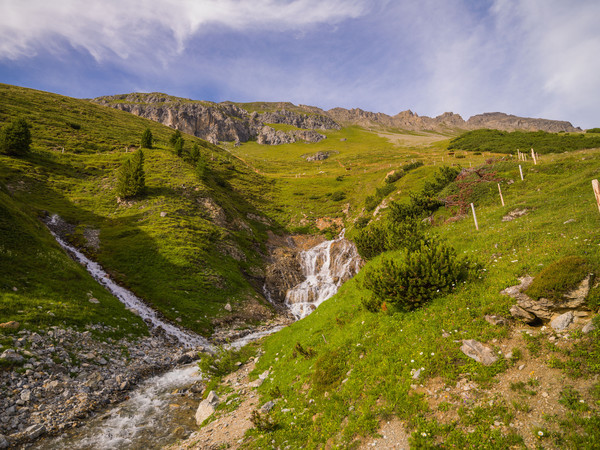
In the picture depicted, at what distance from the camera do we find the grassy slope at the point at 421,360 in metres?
7.03

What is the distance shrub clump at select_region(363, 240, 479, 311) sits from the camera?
12289mm

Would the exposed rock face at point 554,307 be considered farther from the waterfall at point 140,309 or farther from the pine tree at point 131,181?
the pine tree at point 131,181

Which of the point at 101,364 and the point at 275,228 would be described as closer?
the point at 101,364

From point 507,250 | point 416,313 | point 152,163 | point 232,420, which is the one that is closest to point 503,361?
point 416,313

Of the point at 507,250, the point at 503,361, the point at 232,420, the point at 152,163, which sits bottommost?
the point at 232,420

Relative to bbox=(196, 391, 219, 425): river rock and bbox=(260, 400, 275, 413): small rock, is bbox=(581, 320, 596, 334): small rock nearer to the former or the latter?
bbox=(260, 400, 275, 413): small rock

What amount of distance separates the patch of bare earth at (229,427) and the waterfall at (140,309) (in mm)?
12863

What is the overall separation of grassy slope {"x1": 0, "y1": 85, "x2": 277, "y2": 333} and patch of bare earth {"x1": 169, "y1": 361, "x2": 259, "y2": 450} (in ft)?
46.9

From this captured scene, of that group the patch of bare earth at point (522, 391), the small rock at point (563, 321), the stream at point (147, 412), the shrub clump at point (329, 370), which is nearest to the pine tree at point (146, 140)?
the stream at point (147, 412)

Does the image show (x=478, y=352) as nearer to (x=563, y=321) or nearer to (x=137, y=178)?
(x=563, y=321)

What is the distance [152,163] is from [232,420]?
71.1 metres

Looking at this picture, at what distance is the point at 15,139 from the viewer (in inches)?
2115

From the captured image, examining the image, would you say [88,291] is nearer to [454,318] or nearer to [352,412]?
[352,412]

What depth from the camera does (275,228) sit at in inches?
2731
